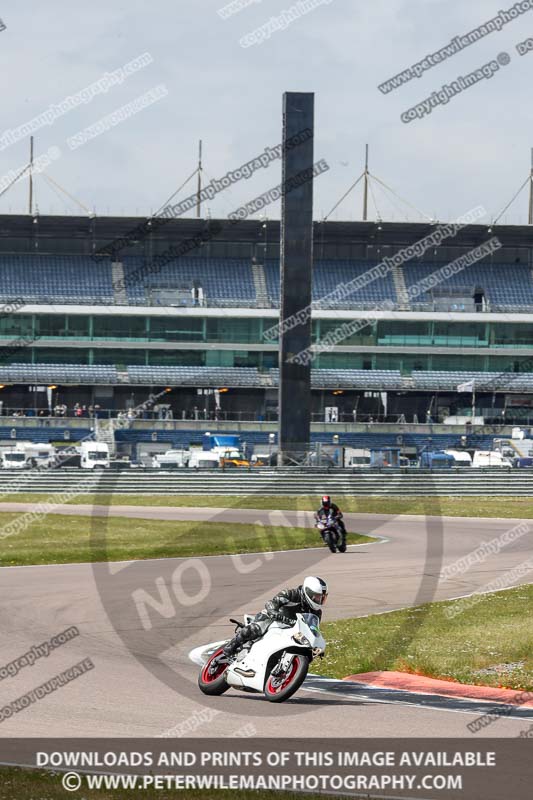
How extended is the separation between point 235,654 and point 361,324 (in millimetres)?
73095

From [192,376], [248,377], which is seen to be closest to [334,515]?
[192,376]

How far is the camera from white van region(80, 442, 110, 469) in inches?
2410

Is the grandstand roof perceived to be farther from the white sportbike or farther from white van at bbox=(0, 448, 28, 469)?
the white sportbike

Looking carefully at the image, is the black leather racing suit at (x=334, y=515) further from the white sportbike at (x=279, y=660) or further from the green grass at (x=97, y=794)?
the green grass at (x=97, y=794)

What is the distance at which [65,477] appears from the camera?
5191cm

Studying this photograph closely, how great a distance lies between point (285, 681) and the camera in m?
12.1

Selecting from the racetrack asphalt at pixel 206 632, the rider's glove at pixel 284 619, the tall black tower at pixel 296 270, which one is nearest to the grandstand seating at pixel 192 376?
the tall black tower at pixel 296 270

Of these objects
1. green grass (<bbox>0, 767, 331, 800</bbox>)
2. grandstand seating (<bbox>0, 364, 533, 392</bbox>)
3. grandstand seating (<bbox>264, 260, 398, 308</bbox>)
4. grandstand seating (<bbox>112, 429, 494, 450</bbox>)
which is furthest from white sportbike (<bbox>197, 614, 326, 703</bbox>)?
grandstand seating (<bbox>264, 260, 398, 308</bbox>)

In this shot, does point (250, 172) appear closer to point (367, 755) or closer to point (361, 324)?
point (361, 324)

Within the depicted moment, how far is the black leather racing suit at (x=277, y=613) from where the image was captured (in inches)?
487

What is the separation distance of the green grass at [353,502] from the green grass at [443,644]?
24165mm

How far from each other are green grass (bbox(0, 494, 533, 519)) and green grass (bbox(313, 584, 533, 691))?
24165 millimetres

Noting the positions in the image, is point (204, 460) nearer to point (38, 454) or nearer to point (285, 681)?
point (38, 454)

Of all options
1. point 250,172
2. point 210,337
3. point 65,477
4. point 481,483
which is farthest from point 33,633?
point 210,337
